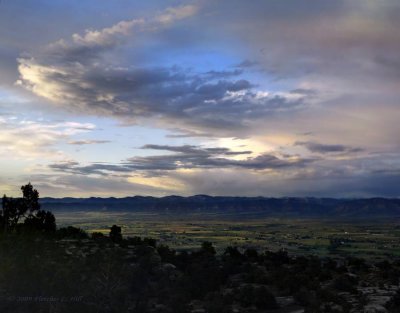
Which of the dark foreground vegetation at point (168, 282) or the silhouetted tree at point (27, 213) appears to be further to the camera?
the silhouetted tree at point (27, 213)

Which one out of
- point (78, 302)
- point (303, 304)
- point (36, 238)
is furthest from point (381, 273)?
point (36, 238)

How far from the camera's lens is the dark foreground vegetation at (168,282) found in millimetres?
26594

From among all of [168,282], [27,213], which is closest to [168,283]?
[168,282]

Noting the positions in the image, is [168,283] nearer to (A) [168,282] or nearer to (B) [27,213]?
(A) [168,282]

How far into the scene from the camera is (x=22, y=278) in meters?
30.5

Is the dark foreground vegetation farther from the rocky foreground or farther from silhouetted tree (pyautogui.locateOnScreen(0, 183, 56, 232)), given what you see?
silhouetted tree (pyautogui.locateOnScreen(0, 183, 56, 232))

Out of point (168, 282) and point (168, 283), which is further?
point (168, 282)

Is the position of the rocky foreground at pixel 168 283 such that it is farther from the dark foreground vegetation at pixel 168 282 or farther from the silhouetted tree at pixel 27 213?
the silhouetted tree at pixel 27 213

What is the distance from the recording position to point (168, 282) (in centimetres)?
3106

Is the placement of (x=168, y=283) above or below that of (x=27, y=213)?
below

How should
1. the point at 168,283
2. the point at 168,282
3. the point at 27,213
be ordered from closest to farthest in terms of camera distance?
the point at 168,283 < the point at 168,282 < the point at 27,213

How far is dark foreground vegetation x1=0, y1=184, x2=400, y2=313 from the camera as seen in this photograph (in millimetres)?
26594

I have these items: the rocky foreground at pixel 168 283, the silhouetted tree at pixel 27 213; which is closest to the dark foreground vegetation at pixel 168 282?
the rocky foreground at pixel 168 283

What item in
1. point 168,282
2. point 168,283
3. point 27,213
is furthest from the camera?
point 27,213
